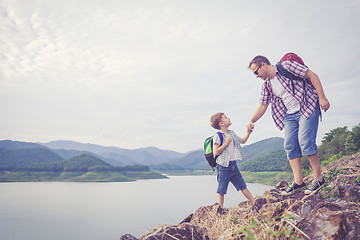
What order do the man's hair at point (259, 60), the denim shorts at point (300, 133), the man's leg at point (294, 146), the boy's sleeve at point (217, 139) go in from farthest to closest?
the boy's sleeve at point (217, 139)
the man's hair at point (259, 60)
the man's leg at point (294, 146)
the denim shorts at point (300, 133)

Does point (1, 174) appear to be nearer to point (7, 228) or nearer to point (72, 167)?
point (72, 167)

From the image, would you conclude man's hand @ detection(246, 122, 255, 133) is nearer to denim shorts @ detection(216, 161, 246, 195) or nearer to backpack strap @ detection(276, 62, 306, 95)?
denim shorts @ detection(216, 161, 246, 195)

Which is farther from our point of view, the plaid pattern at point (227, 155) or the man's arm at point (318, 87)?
the plaid pattern at point (227, 155)

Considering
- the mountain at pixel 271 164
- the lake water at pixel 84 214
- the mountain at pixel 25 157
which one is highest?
the mountain at pixel 25 157

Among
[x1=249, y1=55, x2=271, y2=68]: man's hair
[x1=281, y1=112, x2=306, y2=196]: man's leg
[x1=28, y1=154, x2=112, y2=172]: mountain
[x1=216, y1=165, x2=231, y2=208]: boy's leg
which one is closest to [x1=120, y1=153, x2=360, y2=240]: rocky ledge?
[x1=281, y1=112, x2=306, y2=196]: man's leg

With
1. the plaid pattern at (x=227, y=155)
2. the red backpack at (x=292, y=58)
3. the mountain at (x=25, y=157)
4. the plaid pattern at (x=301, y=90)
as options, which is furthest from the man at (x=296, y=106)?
the mountain at (x=25, y=157)

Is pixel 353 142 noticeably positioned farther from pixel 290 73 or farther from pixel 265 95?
pixel 290 73

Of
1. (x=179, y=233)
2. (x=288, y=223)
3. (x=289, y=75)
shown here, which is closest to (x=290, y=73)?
(x=289, y=75)

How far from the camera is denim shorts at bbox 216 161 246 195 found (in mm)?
4629

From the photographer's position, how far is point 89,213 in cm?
5572

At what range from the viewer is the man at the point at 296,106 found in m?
3.89

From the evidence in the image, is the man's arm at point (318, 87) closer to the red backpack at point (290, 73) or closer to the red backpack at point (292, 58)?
the red backpack at point (290, 73)

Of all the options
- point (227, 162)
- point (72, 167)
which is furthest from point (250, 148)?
point (227, 162)

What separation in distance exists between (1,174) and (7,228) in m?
84.6
